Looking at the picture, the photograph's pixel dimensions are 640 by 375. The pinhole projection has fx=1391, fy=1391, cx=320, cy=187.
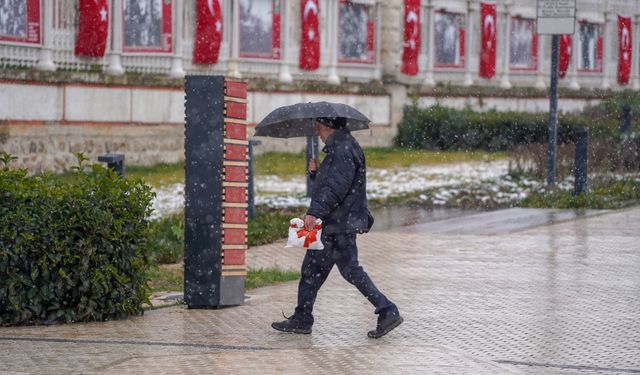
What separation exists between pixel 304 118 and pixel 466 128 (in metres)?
24.2

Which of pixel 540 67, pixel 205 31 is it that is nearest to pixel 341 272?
pixel 205 31

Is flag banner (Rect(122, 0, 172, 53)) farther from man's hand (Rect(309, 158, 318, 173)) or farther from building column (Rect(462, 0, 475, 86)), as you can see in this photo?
man's hand (Rect(309, 158, 318, 173))

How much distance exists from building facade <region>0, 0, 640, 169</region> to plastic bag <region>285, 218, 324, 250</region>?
11.1 meters

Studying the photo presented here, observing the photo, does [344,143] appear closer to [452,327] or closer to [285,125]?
[285,125]

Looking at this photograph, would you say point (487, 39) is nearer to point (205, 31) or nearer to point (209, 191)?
point (205, 31)

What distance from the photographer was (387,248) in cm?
1556

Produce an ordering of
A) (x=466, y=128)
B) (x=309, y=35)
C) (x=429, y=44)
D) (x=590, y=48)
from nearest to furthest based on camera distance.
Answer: (x=309, y=35) → (x=466, y=128) → (x=429, y=44) → (x=590, y=48)

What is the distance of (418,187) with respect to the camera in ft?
76.9

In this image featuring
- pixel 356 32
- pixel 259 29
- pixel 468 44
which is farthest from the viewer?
pixel 468 44

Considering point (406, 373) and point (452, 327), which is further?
point (452, 327)

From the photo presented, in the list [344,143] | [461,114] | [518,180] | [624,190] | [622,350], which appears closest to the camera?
[622,350]

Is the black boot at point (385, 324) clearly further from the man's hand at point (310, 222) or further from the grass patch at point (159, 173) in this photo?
the grass patch at point (159, 173)

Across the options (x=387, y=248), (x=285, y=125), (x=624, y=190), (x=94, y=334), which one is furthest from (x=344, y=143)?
(x=624, y=190)

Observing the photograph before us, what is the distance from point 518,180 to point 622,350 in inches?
549
